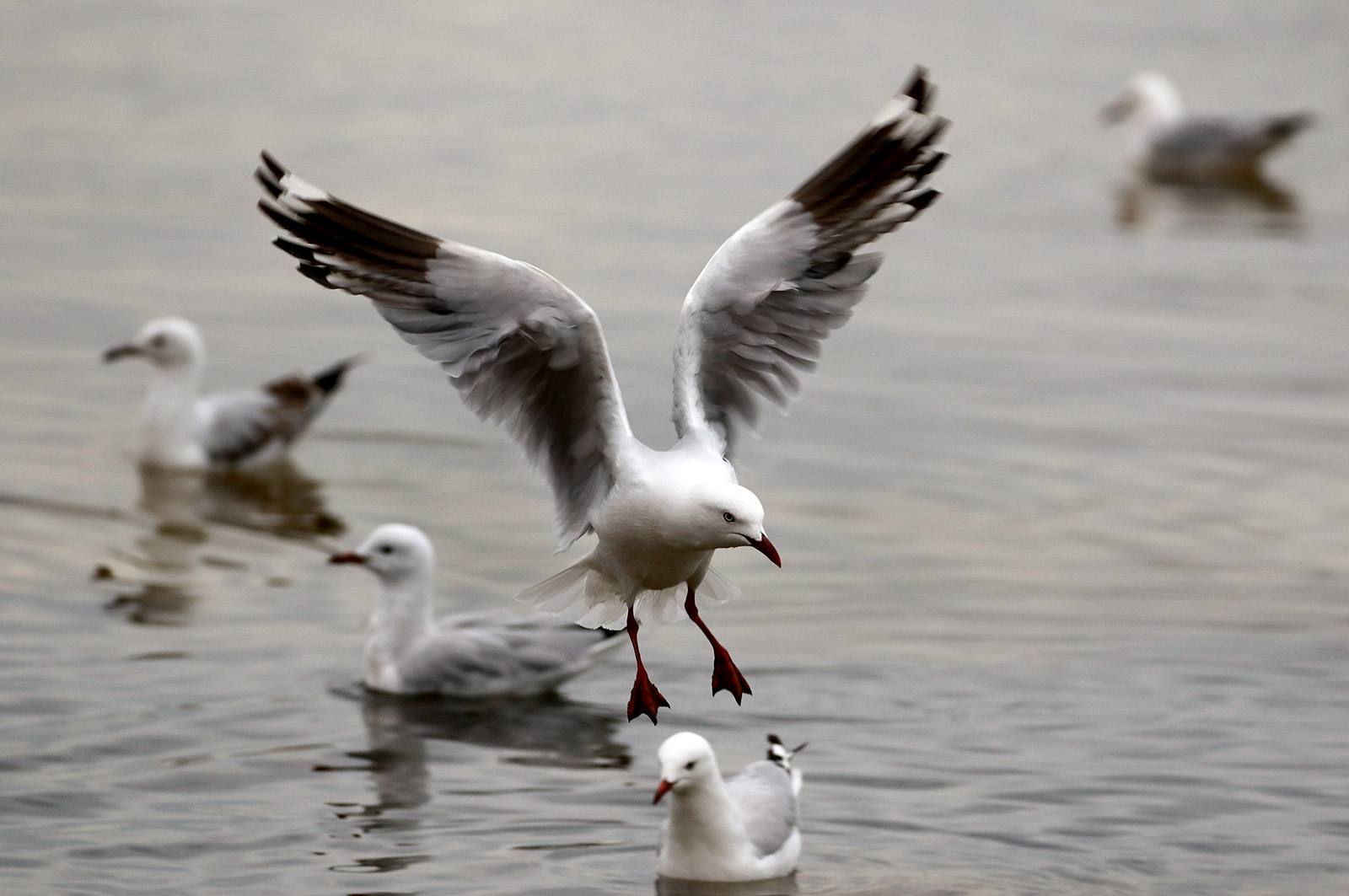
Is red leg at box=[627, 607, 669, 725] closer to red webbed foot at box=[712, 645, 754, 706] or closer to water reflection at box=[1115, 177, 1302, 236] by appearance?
red webbed foot at box=[712, 645, 754, 706]

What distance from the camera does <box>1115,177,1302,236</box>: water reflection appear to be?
2095 cm

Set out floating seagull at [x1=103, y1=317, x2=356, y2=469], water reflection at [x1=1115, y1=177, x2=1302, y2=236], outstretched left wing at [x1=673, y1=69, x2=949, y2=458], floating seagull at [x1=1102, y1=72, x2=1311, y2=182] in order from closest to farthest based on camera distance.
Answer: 1. outstretched left wing at [x1=673, y1=69, x2=949, y2=458]
2. floating seagull at [x1=103, y1=317, x2=356, y2=469]
3. water reflection at [x1=1115, y1=177, x2=1302, y2=236]
4. floating seagull at [x1=1102, y1=72, x2=1311, y2=182]

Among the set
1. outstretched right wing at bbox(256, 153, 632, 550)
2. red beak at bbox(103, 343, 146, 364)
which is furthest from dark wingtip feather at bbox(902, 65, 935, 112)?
red beak at bbox(103, 343, 146, 364)

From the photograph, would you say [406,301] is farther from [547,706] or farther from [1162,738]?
[1162,738]

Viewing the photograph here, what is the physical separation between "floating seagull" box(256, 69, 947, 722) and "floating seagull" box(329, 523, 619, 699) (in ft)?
9.17

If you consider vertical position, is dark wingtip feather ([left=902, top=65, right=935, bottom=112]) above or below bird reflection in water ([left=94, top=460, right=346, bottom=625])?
above

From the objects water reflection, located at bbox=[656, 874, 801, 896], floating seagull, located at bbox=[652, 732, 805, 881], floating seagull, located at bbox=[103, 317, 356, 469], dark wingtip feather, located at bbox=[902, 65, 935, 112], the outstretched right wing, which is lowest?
water reflection, located at bbox=[656, 874, 801, 896]

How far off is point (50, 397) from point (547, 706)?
548 centimetres

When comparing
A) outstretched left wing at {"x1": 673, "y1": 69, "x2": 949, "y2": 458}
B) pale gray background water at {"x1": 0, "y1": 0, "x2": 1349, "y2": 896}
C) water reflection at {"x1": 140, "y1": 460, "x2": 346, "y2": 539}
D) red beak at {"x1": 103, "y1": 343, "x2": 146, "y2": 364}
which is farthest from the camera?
red beak at {"x1": 103, "y1": 343, "x2": 146, "y2": 364}

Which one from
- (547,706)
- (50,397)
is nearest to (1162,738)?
(547,706)

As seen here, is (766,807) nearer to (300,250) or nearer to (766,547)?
(766,547)

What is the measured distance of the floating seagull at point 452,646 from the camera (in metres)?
9.76

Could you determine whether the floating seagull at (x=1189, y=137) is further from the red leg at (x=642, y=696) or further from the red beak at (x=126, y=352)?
the red leg at (x=642, y=696)

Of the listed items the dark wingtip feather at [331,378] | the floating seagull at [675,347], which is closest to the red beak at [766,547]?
the floating seagull at [675,347]
